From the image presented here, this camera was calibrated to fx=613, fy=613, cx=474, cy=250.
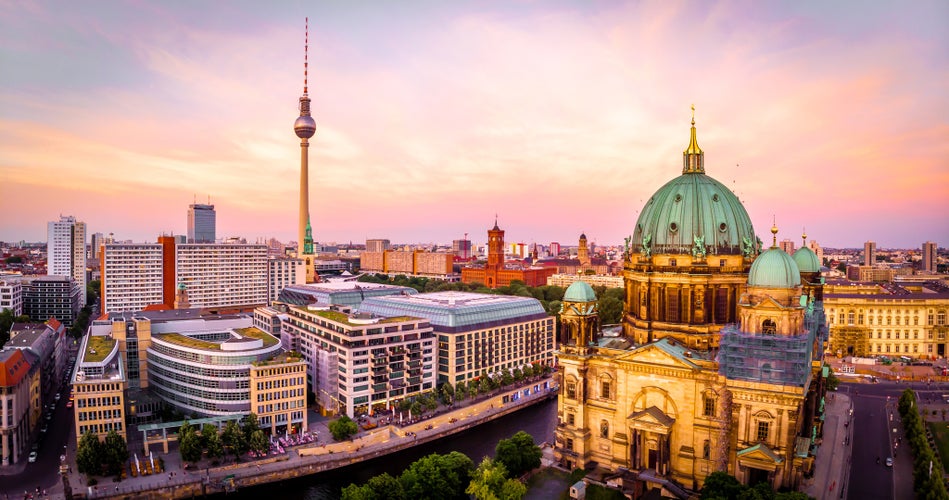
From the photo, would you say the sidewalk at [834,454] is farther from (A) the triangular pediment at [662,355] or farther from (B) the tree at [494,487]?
(B) the tree at [494,487]

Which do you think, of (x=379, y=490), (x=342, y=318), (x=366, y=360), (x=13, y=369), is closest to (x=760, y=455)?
(x=379, y=490)

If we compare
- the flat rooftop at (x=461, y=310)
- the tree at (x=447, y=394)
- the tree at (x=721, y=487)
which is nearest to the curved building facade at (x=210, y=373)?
the tree at (x=447, y=394)

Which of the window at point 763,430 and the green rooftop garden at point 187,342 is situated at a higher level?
the green rooftop garden at point 187,342

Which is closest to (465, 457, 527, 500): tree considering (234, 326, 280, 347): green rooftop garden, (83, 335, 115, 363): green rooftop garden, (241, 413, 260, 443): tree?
(241, 413, 260, 443): tree

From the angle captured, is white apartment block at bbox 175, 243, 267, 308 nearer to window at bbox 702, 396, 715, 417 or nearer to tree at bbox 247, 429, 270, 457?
tree at bbox 247, 429, 270, 457

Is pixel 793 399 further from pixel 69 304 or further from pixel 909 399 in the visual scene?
pixel 69 304
